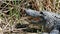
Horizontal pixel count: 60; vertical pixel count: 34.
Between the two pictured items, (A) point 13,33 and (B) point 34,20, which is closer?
(A) point 13,33

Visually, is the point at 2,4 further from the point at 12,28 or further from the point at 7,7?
the point at 12,28

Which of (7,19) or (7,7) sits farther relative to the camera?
(7,7)

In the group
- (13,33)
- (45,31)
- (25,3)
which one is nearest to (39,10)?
(25,3)

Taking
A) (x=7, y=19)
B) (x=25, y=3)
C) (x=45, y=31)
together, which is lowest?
(x=45, y=31)

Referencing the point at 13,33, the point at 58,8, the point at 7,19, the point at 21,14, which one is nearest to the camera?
the point at 13,33

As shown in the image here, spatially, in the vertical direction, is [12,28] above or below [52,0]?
below

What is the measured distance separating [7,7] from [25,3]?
293 mm

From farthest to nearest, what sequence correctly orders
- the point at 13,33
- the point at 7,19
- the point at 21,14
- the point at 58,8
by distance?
the point at 58,8, the point at 21,14, the point at 7,19, the point at 13,33

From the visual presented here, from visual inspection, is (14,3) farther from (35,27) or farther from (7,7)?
(35,27)

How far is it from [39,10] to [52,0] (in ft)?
1.03

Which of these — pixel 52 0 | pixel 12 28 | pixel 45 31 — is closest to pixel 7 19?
pixel 12 28

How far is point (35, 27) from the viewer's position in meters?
2.82

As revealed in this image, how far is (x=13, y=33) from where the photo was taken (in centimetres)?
267

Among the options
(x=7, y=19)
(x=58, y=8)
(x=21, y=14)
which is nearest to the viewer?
(x=7, y=19)
